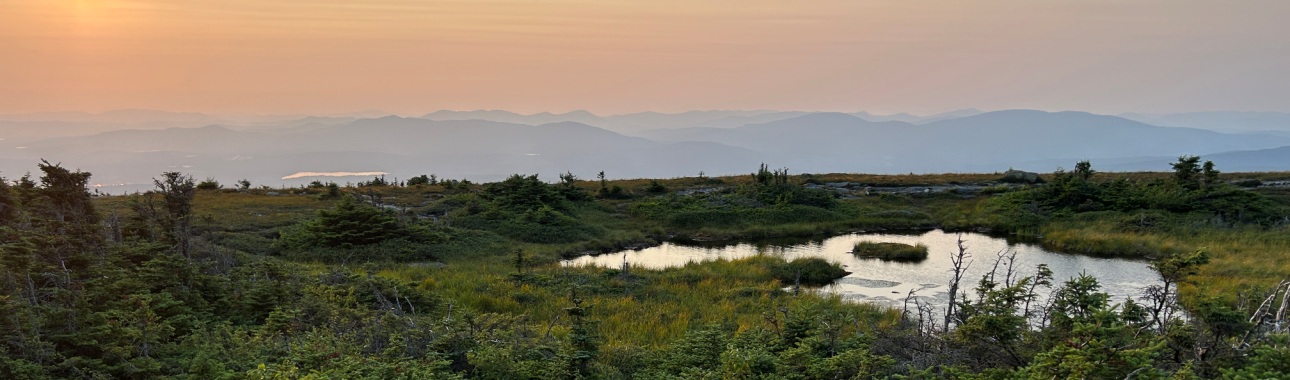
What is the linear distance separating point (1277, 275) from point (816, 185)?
4024 centimetres

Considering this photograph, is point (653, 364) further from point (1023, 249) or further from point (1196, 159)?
point (1196, 159)

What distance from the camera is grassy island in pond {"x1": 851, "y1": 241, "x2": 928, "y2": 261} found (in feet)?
106

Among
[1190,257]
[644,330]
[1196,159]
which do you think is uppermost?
[1196,159]

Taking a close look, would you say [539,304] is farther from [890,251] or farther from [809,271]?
[890,251]

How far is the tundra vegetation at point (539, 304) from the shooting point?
8250 millimetres

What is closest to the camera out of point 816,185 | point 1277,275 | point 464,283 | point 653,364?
point 653,364

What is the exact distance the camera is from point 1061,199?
4247 cm

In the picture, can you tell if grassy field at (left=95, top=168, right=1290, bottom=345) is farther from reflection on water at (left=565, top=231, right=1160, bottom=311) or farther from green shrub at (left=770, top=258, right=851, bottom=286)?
reflection on water at (left=565, top=231, right=1160, bottom=311)

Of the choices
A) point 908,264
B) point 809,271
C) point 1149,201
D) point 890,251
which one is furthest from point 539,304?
point 1149,201

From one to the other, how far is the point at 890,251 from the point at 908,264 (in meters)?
2.21

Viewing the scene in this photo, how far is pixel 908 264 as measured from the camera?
30953 mm

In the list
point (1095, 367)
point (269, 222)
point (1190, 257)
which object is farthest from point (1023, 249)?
point (269, 222)

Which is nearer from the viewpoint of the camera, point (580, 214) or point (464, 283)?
point (464, 283)

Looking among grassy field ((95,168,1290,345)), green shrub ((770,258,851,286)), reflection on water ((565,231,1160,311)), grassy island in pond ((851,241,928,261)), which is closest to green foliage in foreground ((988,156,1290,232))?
grassy field ((95,168,1290,345))
